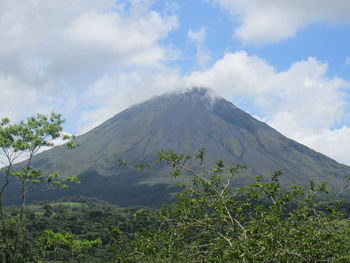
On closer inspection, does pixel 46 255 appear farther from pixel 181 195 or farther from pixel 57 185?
pixel 181 195

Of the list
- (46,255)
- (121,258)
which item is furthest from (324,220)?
(46,255)

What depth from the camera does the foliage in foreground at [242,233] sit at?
5.67 m

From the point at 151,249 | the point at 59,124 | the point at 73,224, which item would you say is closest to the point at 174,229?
the point at 151,249

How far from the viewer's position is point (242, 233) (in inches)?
255

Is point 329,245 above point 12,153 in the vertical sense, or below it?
below

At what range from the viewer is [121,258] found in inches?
264

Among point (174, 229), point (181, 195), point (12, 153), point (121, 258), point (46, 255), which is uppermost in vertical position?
point (12, 153)

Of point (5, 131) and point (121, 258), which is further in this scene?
point (5, 131)

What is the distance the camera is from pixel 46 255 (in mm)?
55562

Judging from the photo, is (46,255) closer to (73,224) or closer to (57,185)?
(73,224)

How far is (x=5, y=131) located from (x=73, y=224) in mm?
61877

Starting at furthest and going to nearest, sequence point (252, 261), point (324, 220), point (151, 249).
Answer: point (324, 220)
point (151, 249)
point (252, 261)

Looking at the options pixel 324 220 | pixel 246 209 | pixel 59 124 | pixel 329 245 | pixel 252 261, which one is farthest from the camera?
pixel 59 124

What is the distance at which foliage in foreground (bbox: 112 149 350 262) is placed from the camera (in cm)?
567
